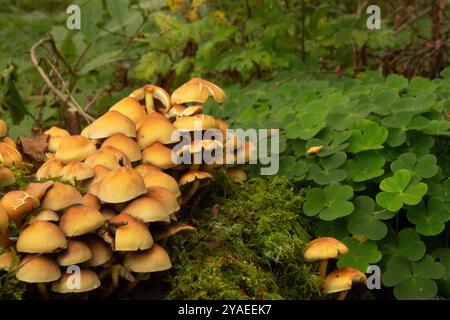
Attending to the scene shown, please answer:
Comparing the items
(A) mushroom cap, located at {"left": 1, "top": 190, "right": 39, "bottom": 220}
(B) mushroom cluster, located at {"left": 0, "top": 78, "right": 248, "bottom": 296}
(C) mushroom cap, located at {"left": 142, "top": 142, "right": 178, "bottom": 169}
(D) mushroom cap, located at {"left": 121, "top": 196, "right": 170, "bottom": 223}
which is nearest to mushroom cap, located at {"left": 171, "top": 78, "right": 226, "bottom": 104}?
(B) mushroom cluster, located at {"left": 0, "top": 78, "right": 248, "bottom": 296}

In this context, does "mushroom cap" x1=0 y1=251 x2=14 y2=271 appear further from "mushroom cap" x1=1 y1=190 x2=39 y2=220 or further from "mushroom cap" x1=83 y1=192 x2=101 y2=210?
"mushroom cap" x1=83 y1=192 x2=101 y2=210

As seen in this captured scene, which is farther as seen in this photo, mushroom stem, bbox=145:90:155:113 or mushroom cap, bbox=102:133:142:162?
mushroom stem, bbox=145:90:155:113

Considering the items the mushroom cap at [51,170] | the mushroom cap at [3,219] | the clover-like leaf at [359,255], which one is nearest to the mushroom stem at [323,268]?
the clover-like leaf at [359,255]

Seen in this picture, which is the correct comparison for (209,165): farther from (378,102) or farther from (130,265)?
(378,102)

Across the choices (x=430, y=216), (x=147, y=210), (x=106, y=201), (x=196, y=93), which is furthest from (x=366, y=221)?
(x=106, y=201)

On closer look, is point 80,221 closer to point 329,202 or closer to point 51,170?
point 51,170

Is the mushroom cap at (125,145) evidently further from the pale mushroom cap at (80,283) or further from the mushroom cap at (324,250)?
the mushroom cap at (324,250)
